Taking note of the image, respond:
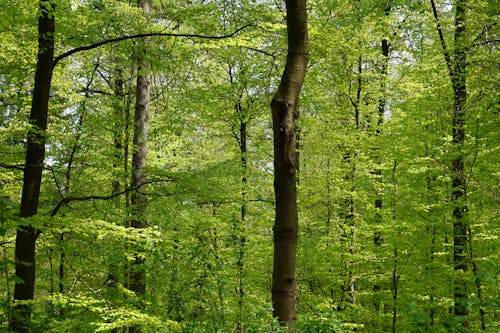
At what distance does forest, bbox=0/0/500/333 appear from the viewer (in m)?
4.51

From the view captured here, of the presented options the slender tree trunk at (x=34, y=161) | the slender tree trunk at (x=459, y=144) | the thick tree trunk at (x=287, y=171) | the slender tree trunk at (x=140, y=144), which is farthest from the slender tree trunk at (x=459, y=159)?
the slender tree trunk at (x=34, y=161)

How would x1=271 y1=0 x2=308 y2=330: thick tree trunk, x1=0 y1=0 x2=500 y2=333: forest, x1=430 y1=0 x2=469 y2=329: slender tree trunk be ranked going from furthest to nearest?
x1=430 y1=0 x2=469 y2=329: slender tree trunk → x1=0 y1=0 x2=500 y2=333: forest → x1=271 y1=0 x2=308 y2=330: thick tree trunk

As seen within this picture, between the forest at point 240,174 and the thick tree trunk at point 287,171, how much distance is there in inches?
0.6

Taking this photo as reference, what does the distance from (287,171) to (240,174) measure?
6.38 metres

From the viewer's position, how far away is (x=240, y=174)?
10633 mm

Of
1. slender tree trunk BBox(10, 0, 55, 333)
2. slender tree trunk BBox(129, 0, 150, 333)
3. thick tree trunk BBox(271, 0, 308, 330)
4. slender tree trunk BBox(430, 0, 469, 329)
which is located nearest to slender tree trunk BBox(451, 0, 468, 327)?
slender tree trunk BBox(430, 0, 469, 329)

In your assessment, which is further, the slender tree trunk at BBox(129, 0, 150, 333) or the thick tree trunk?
the slender tree trunk at BBox(129, 0, 150, 333)

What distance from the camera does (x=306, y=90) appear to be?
40.2 ft

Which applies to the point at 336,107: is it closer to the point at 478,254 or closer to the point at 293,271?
the point at 478,254

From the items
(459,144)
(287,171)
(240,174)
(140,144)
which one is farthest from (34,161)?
(459,144)

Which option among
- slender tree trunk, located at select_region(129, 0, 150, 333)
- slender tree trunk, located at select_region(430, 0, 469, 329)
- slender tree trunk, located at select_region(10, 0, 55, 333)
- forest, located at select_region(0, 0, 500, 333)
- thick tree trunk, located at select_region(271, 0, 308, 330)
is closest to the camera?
thick tree trunk, located at select_region(271, 0, 308, 330)

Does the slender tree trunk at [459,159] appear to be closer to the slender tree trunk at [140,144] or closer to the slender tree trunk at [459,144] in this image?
the slender tree trunk at [459,144]

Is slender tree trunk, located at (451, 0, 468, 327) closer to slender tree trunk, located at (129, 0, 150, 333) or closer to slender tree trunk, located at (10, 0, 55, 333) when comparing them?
slender tree trunk, located at (129, 0, 150, 333)

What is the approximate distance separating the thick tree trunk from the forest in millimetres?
16
